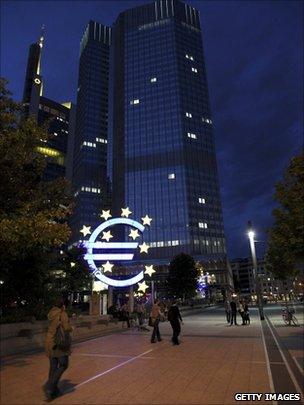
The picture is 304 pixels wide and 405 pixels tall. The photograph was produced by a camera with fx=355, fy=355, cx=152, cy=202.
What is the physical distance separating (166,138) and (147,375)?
135 m

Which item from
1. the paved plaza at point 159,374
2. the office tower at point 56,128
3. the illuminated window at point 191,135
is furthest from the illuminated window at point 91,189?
the paved plaza at point 159,374

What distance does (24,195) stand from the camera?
13781 millimetres

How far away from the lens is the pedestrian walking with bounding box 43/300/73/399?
7.25 m

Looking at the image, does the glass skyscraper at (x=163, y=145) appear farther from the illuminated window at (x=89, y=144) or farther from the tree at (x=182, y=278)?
the tree at (x=182, y=278)

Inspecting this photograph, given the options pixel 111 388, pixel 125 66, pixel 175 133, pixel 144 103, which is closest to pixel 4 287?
pixel 111 388

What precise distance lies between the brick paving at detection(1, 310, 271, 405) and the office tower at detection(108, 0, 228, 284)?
358 ft

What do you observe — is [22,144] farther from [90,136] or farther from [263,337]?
[90,136]

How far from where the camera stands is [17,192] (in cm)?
1343

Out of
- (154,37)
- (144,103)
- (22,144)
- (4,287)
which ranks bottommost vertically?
(4,287)

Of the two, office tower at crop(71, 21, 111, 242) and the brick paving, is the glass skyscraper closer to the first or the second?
office tower at crop(71, 21, 111, 242)

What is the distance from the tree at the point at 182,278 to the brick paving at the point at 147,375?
49444 mm

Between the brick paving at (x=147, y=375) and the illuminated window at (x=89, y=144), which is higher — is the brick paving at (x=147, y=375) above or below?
below

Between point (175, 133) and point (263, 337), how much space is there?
420 ft

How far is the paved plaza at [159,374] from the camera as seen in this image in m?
7.36
